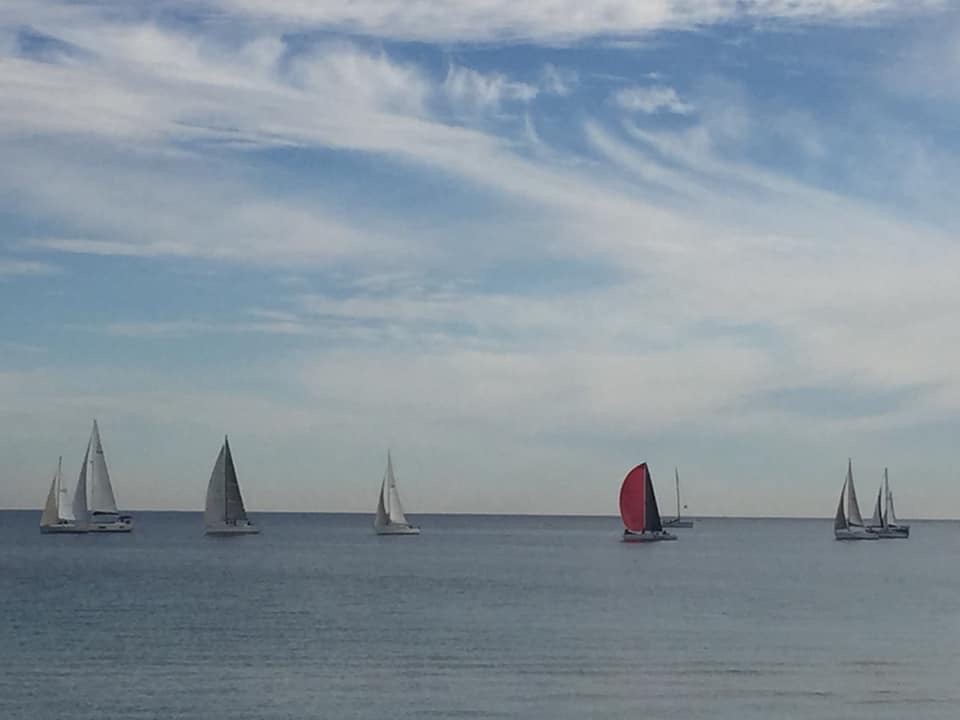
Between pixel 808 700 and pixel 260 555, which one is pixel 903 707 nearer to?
pixel 808 700

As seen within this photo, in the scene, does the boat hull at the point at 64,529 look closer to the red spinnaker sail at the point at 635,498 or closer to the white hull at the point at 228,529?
the white hull at the point at 228,529

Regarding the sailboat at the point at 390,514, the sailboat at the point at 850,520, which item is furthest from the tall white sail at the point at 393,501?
the sailboat at the point at 850,520

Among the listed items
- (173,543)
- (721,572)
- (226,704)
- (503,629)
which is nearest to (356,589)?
(503,629)

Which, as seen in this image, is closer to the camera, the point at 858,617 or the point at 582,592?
the point at 858,617

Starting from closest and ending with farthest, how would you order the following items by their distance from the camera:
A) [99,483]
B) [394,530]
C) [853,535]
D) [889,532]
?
1. [99,483]
2. [394,530]
3. [889,532]
4. [853,535]

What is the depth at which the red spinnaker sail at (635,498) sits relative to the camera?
131 m

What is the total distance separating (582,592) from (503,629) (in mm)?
25449

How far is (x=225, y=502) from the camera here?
147m

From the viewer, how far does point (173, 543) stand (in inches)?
6590

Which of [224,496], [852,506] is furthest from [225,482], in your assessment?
[852,506]

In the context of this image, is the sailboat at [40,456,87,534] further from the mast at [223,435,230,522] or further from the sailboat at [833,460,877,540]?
the sailboat at [833,460,877,540]

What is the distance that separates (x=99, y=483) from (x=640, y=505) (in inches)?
1913

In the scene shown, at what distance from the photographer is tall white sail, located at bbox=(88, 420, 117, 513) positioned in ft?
435

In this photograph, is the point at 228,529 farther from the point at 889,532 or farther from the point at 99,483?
the point at 889,532
